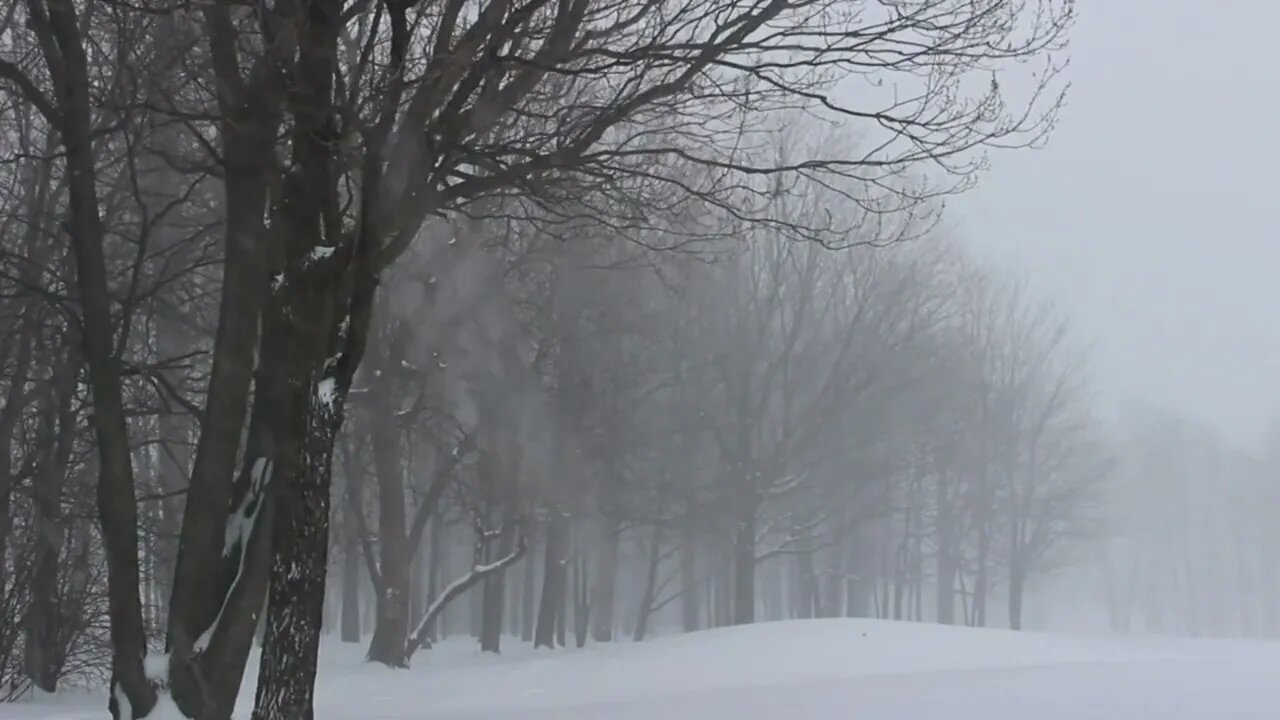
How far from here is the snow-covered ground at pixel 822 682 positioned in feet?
32.3

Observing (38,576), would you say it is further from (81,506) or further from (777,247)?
(777,247)

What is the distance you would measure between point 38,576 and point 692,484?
1912 centimetres

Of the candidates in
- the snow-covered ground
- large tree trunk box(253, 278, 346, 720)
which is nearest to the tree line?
large tree trunk box(253, 278, 346, 720)

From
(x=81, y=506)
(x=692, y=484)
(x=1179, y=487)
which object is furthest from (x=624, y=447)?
(x=1179, y=487)

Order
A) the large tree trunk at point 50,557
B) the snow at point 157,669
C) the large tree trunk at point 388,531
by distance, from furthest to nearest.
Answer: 1. the large tree trunk at point 388,531
2. the large tree trunk at point 50,557
3. the snow at point 157,669

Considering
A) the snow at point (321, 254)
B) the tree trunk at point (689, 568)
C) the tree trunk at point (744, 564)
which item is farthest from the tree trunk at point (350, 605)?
the snow at point (321, 254)

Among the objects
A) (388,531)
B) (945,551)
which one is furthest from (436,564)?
(945,551)

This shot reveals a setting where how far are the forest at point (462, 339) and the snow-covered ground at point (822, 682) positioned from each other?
2.69m

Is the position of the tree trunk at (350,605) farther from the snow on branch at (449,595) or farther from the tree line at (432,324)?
the snow on branch at (449,595)

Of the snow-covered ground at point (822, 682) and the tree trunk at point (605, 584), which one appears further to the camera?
the tree trunk at point (605, 584)

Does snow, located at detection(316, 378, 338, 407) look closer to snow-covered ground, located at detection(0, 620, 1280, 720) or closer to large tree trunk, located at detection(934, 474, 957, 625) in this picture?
snow-covered ground, located at detection(0, 620, 1280, 720)

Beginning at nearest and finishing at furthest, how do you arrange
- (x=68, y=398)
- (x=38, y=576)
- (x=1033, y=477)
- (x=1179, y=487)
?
(x=68, y=398) → (x=38, y=576) → (x=1033, y=477) → (x=1179, y=487)

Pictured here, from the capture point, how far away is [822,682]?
1281 centimetres

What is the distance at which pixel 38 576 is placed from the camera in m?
15.5
